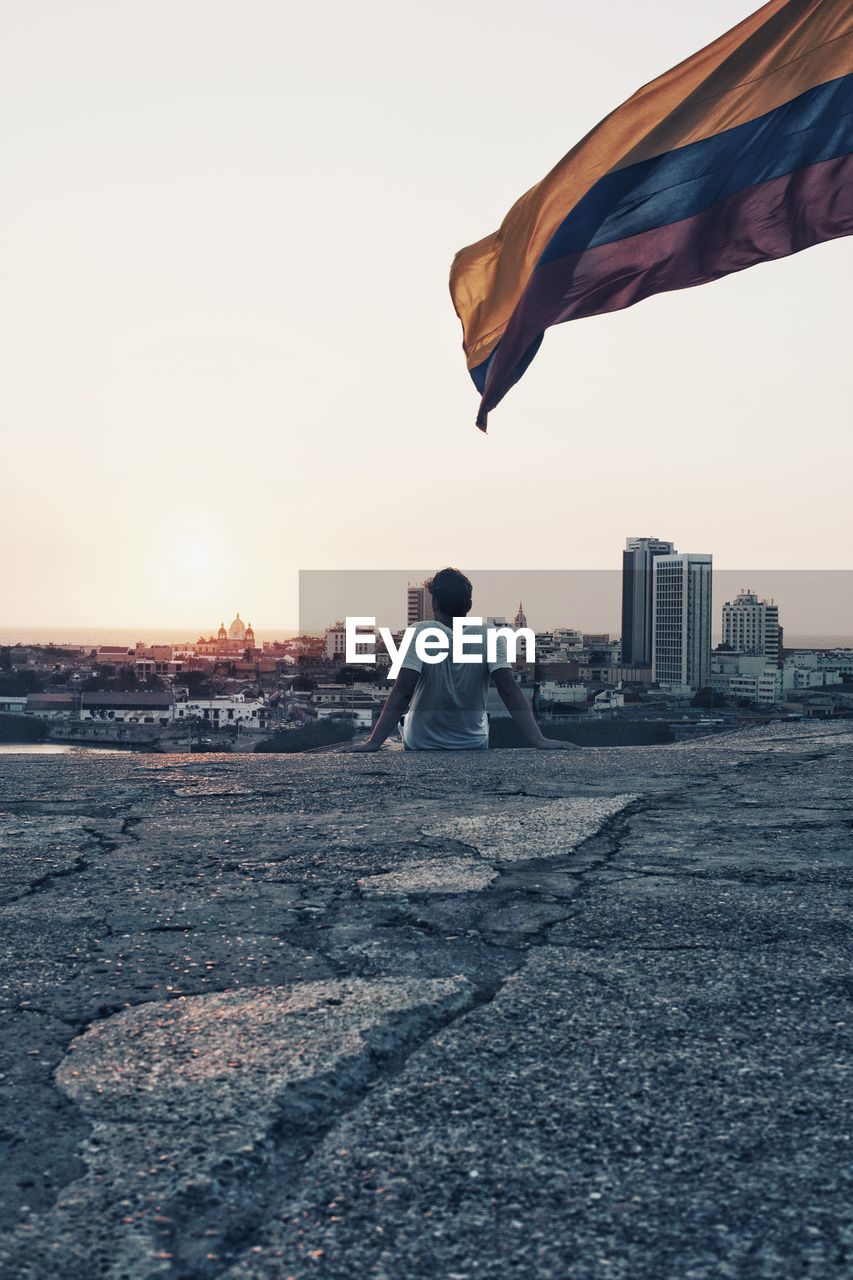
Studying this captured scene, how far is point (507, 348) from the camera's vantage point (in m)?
5.98

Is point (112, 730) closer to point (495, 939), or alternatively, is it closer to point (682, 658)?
point (682, 658)

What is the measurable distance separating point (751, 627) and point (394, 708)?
34.2 m

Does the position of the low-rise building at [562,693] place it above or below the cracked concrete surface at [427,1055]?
below

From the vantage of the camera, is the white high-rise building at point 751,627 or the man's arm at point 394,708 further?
the white high-rise building at point 751,627

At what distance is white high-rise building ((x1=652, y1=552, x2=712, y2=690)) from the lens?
127 ft

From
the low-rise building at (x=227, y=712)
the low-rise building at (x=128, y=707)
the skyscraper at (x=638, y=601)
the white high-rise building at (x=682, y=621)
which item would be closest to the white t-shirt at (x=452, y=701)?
the low-rise building at (x=227, y=712)

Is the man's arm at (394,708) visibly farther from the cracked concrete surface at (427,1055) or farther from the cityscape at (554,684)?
the cityscape at (554,684)

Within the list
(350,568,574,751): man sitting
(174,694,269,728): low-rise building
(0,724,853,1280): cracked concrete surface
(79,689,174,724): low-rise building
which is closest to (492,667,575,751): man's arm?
(350,568,574,751): man sitting

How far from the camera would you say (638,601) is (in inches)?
1768

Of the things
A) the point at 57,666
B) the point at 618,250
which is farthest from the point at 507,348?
the point at 57,666

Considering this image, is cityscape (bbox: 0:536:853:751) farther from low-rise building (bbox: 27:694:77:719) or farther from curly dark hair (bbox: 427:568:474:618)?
curly dark hair (bbox: 427:568:474:618)

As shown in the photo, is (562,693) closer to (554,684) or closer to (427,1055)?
(554,684)

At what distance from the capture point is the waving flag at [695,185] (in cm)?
479

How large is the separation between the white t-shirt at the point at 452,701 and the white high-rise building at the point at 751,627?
101 ft
